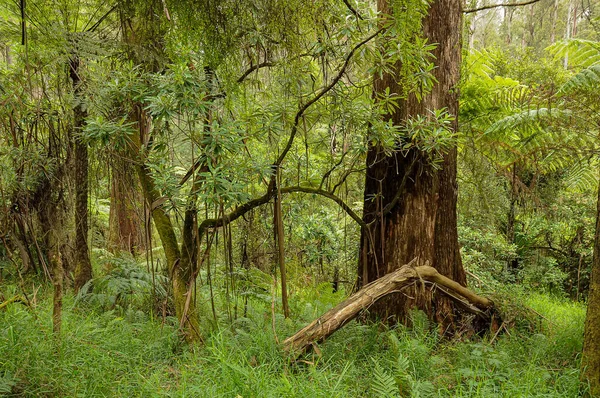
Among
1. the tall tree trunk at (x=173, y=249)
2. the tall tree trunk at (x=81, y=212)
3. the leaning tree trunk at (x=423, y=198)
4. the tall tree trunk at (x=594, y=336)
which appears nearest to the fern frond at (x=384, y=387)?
the tall tree trunk at (x=594, y=336)

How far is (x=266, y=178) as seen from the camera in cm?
434

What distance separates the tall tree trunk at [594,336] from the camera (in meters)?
3.05

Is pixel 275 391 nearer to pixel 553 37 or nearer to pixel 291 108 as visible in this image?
pixel 291 108

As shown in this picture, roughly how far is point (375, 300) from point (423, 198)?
4.25 ft

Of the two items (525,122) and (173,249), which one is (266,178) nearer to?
(173,249)

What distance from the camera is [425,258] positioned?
443cm

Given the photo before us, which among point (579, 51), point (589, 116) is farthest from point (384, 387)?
point (579, 51)

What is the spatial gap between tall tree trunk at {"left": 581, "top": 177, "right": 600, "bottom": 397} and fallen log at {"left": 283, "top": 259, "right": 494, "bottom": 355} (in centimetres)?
122

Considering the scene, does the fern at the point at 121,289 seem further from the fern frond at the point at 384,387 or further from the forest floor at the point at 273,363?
the fern frond at the point at 384,387

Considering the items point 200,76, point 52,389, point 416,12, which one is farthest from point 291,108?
point 52,389

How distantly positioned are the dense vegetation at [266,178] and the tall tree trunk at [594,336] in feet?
0.05

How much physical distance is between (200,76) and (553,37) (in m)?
26.5

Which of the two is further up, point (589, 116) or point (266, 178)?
point (589, 116)

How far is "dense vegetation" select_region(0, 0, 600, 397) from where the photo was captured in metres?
3.04
